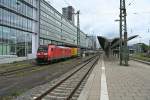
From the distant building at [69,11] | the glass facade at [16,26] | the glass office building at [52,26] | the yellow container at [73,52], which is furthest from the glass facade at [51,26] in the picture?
the yellow container at [73,52]

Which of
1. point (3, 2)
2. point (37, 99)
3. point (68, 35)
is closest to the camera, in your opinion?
point (37, 99)

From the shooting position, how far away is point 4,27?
1748 inches

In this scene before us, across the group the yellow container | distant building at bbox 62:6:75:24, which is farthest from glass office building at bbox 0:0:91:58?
the yellow container

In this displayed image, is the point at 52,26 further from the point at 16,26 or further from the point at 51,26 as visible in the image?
the point at 16,26

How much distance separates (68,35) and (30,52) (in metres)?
51.0

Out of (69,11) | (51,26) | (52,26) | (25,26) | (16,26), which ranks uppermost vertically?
(69,11)

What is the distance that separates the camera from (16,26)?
49.4 metres

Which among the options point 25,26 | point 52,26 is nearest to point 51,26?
point 52,26

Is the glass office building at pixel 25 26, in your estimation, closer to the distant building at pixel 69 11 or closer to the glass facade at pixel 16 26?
the glass facade at pixel 16 26

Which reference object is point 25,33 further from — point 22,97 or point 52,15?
point 22,97

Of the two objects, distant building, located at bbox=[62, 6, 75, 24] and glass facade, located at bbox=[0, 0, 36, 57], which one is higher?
distant building, located at bbox=[62, 6, 75, 24]

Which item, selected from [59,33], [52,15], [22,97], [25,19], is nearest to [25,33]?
[25,19]

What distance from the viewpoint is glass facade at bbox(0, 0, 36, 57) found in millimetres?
44122

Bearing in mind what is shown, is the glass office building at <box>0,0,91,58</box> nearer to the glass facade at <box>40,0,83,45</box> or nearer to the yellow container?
the glass facade at <box>40,0,83,45</box>
